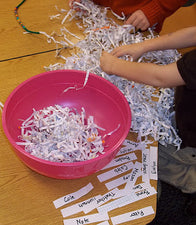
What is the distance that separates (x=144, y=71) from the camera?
2.84 feet

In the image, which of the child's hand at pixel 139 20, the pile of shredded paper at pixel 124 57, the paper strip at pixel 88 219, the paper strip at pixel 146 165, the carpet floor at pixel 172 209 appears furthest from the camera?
the carpet floor at pixel 172 209

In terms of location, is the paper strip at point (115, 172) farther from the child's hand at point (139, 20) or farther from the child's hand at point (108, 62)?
the child's hand at point (139, 20)

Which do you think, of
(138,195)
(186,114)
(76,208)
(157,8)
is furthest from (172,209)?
(157,8)

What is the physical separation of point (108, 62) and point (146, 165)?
38cm

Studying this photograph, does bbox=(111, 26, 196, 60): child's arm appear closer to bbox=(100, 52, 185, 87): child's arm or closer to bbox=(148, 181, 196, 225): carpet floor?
bbox=(100, 52, 185, 87): child's arm

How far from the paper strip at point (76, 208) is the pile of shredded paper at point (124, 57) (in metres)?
0.27

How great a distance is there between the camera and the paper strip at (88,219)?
672 millimetres

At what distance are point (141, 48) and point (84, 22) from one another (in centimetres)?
34

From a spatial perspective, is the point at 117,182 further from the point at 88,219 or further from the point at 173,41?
the point at 173,41

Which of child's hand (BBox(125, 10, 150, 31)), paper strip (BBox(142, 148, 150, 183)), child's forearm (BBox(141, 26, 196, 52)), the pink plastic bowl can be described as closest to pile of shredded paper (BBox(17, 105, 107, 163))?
the pink plastic bowl

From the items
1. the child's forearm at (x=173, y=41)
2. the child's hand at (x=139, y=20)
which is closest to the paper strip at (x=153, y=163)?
the child's forearm at (x=173, y=41)

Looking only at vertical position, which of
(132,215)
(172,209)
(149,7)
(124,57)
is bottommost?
(172,209)

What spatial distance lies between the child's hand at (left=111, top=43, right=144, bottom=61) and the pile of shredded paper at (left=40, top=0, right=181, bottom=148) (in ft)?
0.08

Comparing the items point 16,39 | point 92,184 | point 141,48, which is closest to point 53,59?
Result: point 16,39
